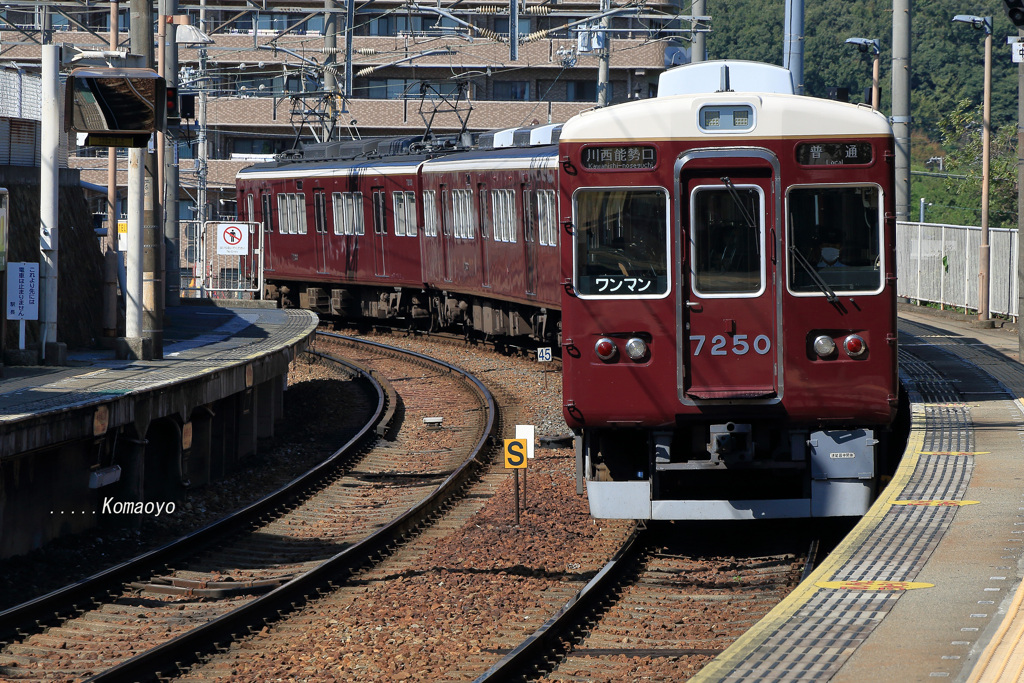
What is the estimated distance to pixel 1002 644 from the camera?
5.68m

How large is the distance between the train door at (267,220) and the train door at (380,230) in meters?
5.05

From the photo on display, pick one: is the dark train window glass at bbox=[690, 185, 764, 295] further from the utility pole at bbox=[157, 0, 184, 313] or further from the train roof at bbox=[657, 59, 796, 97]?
the utility pole at bbox=[157, 0, 184, 313]

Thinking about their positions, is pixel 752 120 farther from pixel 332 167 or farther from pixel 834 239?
pixel 332 167

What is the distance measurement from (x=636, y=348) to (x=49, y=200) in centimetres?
743

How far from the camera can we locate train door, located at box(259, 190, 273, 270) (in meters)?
31.0

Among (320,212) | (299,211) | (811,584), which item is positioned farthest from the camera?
(299,211)

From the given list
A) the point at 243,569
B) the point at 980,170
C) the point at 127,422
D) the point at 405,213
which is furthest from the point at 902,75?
the point at 980,170

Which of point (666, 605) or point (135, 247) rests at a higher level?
point (135, 247)

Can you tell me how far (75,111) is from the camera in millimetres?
13938

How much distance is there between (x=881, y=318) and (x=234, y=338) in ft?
34.4

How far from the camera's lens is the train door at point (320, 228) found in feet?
93.6

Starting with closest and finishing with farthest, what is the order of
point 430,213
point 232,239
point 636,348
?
point 636,348 < point 430,213 < point 232,239

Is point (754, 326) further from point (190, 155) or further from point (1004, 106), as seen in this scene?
point (1004, 106)

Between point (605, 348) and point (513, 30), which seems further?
point (513, 30)
